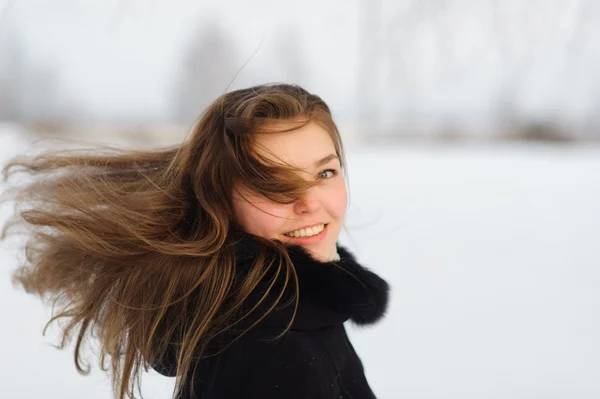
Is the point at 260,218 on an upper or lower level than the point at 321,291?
upper

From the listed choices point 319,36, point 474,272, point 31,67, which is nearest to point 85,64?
point 31,67

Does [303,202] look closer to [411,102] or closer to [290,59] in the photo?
[290,59]

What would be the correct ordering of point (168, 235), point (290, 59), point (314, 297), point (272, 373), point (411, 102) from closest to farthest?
point (272, 373)
point (314, 297)
point (168, 235)
point (290, 59)
point (411, 102)

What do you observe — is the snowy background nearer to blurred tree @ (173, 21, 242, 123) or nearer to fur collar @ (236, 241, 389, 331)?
blurred tree @ (173, 21, 242, 123)

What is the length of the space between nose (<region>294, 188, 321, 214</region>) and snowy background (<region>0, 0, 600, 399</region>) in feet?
5.96

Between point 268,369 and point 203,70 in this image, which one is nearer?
point 268,369

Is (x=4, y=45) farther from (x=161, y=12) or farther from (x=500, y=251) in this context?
(x=500, y=251)

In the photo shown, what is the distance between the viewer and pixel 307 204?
1250mm

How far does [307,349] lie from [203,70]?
3.93 meters

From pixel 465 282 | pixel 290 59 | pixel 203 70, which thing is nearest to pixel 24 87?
pixel 203 70

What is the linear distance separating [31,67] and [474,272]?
3.32 meters

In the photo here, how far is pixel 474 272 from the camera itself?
330 cm

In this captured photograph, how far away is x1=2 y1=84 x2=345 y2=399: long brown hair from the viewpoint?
1220mm

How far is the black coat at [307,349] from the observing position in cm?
108
